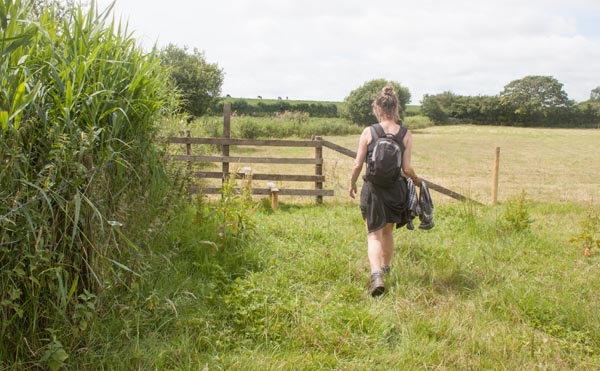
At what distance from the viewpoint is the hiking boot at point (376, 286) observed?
428 cm

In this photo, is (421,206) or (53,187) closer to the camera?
(53,187)

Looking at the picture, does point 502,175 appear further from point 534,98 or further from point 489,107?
point 534,98

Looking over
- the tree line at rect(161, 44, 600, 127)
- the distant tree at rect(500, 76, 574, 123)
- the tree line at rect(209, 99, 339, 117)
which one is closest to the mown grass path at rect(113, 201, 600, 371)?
the tree line at rect(209, 99, 339, 117)

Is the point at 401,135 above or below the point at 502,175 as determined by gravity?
above

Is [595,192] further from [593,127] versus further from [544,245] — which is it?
[593,127]

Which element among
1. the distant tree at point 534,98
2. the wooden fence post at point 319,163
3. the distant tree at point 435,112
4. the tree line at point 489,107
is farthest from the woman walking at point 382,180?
the distant tree at point 534,98

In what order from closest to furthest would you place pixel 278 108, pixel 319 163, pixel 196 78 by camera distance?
pixel 319 163
pixel 196 78
pixel 278 108

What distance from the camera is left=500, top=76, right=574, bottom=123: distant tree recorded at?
64062 mm

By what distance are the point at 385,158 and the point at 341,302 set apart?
1.36 metres

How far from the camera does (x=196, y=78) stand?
2731cm

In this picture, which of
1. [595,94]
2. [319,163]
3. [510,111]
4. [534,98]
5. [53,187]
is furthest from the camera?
[595,94]

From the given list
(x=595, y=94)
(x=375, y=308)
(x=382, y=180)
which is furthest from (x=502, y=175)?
(x=595, y=94)

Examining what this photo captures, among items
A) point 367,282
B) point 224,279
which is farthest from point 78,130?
point 367,282

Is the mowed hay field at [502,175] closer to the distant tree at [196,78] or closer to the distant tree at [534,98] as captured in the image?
the distant tree at [196,78]
